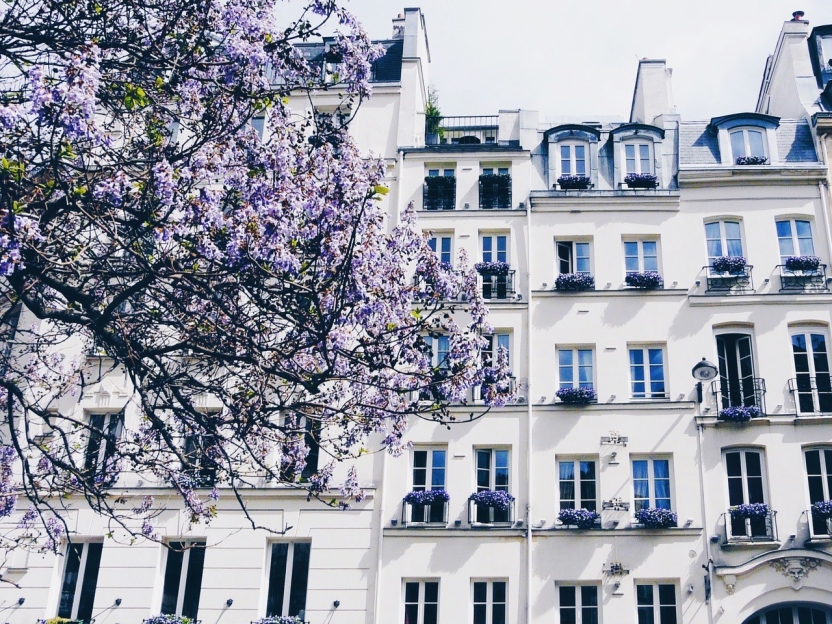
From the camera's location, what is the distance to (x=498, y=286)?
99.7ft

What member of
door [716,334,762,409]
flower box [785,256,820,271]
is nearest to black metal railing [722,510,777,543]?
door [716,334,762,409]

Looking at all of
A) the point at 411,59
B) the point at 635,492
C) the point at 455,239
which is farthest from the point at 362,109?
the point at 635,492

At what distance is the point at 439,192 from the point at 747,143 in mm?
10056

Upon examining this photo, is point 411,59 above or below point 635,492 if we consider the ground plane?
above

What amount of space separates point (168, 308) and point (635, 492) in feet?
60.0

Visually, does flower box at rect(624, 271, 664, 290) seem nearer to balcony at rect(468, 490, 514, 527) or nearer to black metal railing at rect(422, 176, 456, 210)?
black metal railing at rect(422, 176, 456, 210)

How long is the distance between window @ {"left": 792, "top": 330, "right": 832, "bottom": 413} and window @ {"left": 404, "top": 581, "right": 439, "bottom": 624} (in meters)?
11.6

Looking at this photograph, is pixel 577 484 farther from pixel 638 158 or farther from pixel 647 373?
pixel 638 158

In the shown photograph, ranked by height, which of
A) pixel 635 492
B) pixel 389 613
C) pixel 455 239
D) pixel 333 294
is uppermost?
pixel 455 239

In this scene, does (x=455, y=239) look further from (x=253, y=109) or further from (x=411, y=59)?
(x=253, y=109)

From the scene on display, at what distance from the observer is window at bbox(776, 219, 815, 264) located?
98.3ft

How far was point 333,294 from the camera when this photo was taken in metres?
12.0

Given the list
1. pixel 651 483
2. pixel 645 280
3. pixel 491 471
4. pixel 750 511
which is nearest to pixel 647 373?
pixel 645 280

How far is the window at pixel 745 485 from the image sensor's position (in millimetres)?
26672
